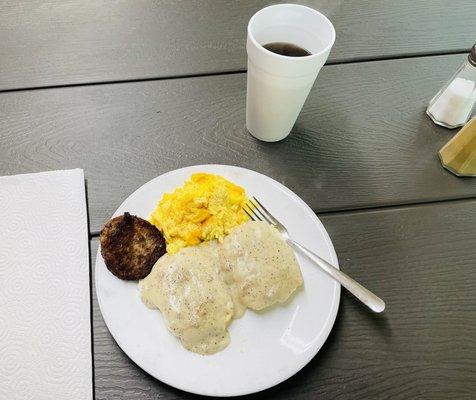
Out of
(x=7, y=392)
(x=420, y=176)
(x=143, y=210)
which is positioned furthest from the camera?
(x=420, y=176)

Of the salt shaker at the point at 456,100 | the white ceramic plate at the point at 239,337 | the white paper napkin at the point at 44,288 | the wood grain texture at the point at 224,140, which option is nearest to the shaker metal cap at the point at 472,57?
the salt shaker at the point at 456,100

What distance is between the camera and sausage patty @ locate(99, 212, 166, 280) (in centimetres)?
74

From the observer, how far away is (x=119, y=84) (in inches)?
41.0

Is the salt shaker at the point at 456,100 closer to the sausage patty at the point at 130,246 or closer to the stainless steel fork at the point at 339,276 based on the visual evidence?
the stainless steel fork at the point at 339,276

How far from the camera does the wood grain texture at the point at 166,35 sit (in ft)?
3.47

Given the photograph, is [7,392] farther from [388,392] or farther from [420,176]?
[420,176]

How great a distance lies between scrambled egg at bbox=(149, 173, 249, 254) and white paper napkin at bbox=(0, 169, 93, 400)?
0.15 m

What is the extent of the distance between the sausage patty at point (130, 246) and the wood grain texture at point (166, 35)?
42 centimetres

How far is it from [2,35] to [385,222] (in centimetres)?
96

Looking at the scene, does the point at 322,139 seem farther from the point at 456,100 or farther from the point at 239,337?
the point at 239,337

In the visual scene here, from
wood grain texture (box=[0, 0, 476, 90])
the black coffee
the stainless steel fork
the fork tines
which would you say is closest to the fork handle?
the stainless steel fork

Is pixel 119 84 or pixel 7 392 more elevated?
pixel 119 84

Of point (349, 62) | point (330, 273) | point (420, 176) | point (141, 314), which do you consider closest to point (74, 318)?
point (141, 314)

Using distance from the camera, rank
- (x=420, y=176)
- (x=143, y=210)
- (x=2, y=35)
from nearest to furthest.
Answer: (x=143, y=210) → (x=420, y=176) → (x=2, y=35)
